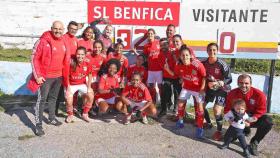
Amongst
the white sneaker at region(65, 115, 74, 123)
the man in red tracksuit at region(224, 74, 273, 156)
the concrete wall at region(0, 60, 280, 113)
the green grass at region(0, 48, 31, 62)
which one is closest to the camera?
the man in red tracksuit at region(224, 74, 273, 156)

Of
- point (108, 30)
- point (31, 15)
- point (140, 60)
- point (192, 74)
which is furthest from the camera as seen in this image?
point (31, 15)

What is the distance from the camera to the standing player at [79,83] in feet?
21.0

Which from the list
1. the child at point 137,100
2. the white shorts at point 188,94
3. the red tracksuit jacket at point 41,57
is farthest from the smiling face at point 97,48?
the white shorts at point 188,94

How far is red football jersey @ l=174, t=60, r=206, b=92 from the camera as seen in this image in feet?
19.8

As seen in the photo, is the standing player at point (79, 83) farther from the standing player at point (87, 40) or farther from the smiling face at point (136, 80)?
the smiling face at point (136, 80)

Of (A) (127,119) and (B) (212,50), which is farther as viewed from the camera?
(A) (127,119)

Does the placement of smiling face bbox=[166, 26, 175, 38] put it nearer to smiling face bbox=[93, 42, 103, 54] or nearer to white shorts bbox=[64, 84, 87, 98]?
smiling face bbox=[93, 42, 103, 54]

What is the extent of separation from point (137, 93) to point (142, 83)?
0.18 metres

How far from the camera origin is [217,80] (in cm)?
607

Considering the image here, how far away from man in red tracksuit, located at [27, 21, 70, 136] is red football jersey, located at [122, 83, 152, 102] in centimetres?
111

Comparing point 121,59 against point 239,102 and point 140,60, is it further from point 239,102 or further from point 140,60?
point 239,102

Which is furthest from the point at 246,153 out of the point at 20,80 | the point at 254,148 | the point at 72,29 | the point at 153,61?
the point at 20,80

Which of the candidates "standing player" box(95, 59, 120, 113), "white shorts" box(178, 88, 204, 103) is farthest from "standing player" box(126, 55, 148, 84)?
"white shorts" box(178, 88, 204, 103)

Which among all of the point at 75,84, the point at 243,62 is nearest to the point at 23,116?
the point at 75,84
